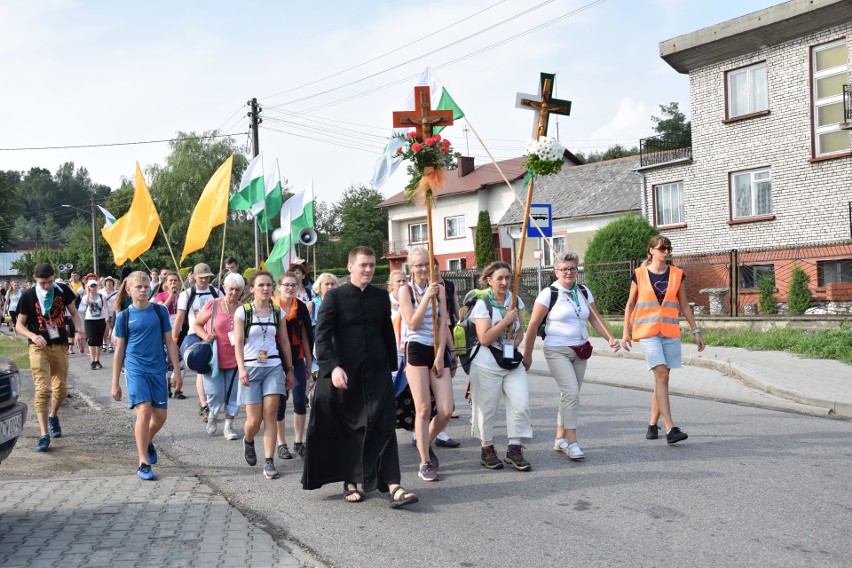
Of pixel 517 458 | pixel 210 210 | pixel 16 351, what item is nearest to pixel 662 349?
pixel 517 458

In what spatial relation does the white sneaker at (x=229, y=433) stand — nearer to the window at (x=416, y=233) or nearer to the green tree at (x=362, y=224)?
the window at (x=416, y=233)

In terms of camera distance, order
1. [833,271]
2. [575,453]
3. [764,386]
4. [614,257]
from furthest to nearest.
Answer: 1. [614,257]
2. [833,271]
3. [764,386]
4. [575,453]

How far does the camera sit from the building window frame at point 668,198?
28.2 meters

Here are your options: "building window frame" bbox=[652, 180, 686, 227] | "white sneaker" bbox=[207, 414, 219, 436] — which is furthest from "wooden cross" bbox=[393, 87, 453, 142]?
"building window frame" bbox=[652, 180, 686, 227]

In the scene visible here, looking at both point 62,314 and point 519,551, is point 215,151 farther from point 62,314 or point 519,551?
point 519,551

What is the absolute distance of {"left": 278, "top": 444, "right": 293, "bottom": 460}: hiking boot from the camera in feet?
24.3

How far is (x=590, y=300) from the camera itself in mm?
7441

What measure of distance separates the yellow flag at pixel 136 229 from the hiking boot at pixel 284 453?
572 cm

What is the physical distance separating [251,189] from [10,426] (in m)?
11.6

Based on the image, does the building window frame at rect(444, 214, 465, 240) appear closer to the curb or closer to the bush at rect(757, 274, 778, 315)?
the bush at rect(757, 274, 778, 315)

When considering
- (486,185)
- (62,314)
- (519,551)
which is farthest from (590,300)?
(486,185)

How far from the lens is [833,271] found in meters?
21.5

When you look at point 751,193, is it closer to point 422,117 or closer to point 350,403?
point 422,117

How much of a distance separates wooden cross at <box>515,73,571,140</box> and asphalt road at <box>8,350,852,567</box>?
296 cm
